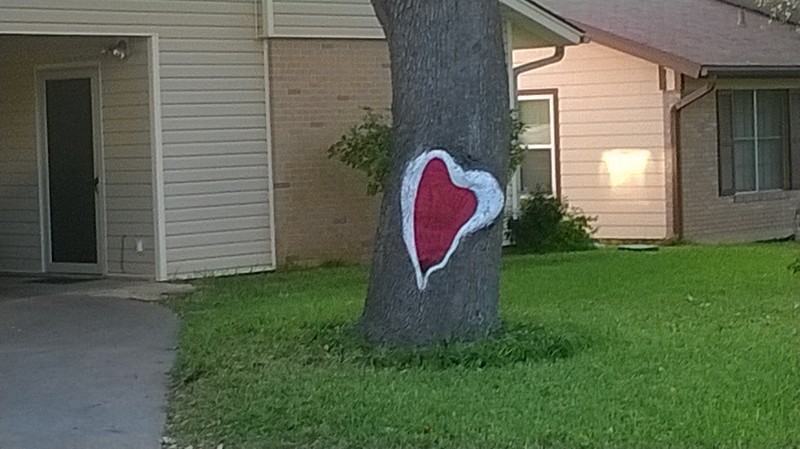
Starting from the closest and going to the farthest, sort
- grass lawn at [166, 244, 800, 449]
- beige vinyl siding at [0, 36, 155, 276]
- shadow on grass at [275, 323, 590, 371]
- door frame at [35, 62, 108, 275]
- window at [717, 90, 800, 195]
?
grass lawn at [166, 244, 800, 449], shadow on grass at [275, 323, 590, 371], beige vinyl siding at [0, 36, 155, 276], door frame at [35, 62, 108, 275], window at [717, 90, 800, 195]

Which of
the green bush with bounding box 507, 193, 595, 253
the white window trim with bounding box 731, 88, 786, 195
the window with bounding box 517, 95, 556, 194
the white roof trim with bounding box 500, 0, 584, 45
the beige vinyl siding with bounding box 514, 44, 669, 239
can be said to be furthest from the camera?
the white window trim with bounding box 731, 88, 786, 195

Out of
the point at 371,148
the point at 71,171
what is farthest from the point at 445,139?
the point at 71,171

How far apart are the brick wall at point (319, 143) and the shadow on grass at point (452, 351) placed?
612 cm

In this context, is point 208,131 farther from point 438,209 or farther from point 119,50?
point 438,209

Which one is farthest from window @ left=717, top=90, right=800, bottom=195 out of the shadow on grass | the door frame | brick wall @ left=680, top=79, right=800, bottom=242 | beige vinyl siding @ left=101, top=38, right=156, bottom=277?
the shadow on grass

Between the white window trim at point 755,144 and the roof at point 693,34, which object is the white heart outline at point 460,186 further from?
the white window trim at point 755,144

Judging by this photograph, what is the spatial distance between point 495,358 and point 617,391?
3.72 ft

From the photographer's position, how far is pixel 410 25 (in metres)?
9.70

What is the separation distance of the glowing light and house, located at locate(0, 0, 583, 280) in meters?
5.01

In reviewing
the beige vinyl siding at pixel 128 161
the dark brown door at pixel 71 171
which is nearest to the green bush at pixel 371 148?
the beige vinyl siding at pixel 128 161

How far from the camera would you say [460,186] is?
Answer: 31.7ft

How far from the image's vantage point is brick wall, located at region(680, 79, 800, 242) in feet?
67.4

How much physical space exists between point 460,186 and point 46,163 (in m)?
8.06

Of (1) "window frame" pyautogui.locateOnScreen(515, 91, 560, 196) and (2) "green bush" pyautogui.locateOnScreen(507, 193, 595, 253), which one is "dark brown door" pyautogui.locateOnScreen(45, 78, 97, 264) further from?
(1) "window frame" pyautogui.locateOnScreen(515, 91, 560, 196)
